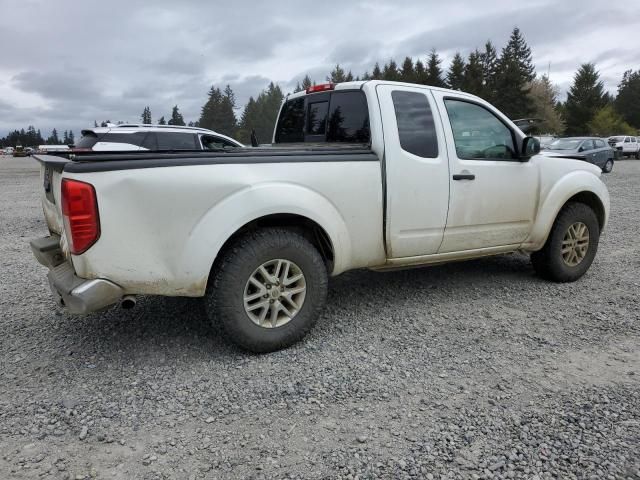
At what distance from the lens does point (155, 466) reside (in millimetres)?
2311

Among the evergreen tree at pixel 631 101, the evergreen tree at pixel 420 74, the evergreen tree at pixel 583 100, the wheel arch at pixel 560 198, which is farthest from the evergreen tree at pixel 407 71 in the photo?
the wheel arch at pixel 560 198

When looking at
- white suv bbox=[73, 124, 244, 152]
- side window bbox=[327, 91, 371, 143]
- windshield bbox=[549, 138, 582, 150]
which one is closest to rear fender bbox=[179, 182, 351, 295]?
side window bbox=[327, 91, 371, 143]

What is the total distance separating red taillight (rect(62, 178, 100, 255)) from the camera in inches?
111

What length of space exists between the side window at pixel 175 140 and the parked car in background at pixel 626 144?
31897 millimetres

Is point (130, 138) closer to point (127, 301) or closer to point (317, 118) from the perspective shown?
point (317, 118)

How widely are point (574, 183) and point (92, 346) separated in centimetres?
470

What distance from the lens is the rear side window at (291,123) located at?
495cm

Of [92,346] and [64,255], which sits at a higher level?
[64,255]

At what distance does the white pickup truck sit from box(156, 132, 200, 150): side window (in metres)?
6.52

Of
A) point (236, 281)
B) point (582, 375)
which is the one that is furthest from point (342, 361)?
point (582, 375)

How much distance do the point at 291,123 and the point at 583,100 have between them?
211 feet

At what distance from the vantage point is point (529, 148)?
459 cm

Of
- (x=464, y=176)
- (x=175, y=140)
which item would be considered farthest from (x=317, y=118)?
(x=175, y=140)

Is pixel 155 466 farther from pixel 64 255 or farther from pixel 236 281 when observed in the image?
pixel 64 255
